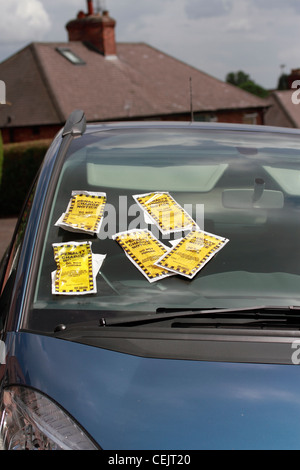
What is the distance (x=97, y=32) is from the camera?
35.2 meters

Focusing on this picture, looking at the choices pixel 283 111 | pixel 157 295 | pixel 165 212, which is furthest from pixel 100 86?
pixel 157 295

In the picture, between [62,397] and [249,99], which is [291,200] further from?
[249,99]

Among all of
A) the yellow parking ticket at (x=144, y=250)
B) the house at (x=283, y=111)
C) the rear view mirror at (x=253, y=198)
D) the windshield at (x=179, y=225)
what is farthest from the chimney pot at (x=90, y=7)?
the yellow parking ticket at (x=144, y=250)

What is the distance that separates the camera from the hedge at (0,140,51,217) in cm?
1906

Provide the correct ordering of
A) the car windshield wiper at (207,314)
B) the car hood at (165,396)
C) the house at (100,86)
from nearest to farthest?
the car hood at (165,396) < the car windshield wiper at (207,314) < the house at (100,86)

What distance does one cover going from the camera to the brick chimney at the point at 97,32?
115ft

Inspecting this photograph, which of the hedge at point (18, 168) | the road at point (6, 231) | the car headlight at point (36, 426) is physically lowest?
the road at point (6, 231)

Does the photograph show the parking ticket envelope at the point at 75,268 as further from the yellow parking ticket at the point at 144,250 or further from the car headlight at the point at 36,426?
the car headlight at the point at 36,426

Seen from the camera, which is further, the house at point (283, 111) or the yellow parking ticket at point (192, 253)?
the house at point (283, 111)

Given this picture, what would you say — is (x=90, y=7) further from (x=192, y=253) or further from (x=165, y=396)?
(x=165, y=396)

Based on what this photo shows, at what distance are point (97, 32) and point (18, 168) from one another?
18382 millimetres

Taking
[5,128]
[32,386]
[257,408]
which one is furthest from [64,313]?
[5,128]

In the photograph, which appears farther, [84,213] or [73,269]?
[84,213]

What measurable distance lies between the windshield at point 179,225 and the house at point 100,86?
26690 millimetres
